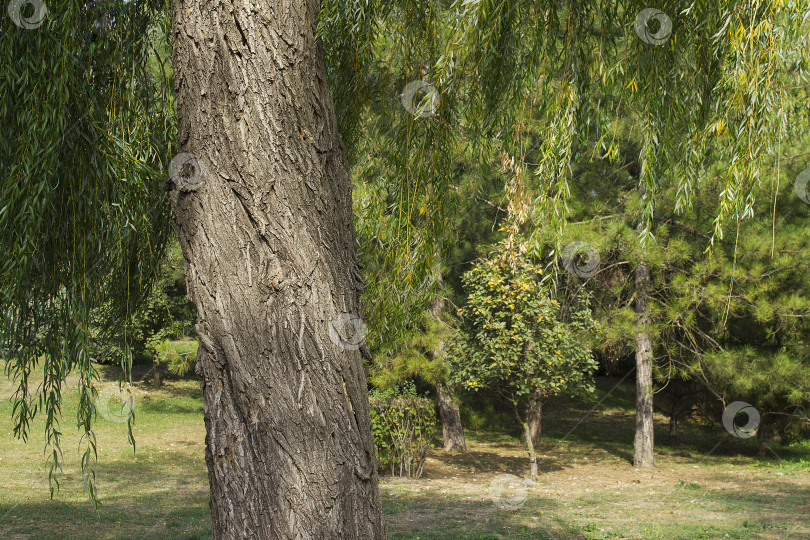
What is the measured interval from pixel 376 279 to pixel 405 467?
805cm

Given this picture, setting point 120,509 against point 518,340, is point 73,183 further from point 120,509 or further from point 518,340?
point 518,340

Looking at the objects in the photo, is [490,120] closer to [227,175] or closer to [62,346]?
[227,175]

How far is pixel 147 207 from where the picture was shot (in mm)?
3094

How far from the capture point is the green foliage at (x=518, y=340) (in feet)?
32.8

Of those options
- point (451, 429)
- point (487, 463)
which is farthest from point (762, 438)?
point (451, 429)

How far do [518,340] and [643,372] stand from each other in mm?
3656

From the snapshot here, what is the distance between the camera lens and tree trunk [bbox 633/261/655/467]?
11953 mm

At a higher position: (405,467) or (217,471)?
(217,471)

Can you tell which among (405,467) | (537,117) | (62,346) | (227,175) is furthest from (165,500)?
(537,117)

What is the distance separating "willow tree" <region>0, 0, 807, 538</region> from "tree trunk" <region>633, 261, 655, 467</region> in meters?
9.18

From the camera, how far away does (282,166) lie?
7.88ft

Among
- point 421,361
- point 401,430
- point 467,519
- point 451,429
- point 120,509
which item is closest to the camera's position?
point 467,519

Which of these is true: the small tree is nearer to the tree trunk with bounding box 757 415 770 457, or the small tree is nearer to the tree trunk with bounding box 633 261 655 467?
the tree trunk with bounding box 633 261 655 467

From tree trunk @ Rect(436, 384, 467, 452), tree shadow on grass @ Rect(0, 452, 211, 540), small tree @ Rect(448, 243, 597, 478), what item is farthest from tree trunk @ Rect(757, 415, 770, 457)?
tree shadow on grass @ Rect(0, 452, 211, 540)
